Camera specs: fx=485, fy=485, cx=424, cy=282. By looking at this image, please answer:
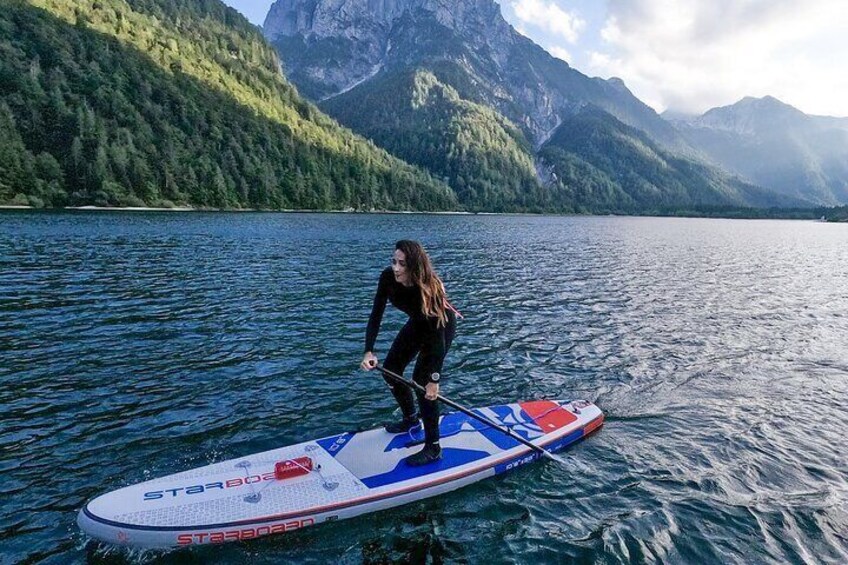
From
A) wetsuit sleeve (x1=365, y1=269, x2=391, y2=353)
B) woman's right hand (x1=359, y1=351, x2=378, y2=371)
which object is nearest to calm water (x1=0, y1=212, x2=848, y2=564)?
woman's right hand (x1=359, y1=351, x2=378, y2=371)

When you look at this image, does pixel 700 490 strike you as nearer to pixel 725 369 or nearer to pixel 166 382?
pixel 725 369

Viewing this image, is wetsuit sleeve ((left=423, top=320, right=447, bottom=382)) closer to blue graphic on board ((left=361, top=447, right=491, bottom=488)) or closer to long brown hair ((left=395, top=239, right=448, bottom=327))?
long brown hair ((left=395, top=239, right=448, bottom=327))

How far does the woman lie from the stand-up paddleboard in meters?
0.68

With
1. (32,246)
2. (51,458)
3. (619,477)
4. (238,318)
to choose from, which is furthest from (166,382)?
(32,246)

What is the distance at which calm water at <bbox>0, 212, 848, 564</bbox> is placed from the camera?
8758 millimetres

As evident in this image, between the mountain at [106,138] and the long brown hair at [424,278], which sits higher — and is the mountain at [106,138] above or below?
above

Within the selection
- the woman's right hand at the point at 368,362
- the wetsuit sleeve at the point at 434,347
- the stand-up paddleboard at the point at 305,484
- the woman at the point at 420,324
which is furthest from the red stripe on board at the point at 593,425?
the woman's right hand at the point at 368,362

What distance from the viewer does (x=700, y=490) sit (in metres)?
10.5

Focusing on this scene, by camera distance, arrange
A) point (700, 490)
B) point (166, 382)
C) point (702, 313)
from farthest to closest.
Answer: point (702, 313) → point (166, 382) → point (700, 490)

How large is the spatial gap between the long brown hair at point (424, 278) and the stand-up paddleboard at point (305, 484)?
3465 millimetres

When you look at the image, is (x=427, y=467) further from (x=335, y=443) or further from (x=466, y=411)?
(x=335, y=443)

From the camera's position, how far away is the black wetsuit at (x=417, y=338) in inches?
364

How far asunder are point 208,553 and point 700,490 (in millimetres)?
9830

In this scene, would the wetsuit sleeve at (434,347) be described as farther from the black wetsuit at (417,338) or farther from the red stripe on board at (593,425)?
the red stripe on board at (593,425)
